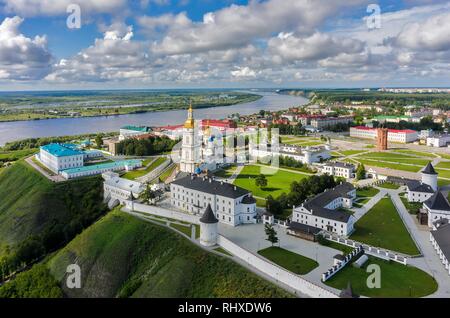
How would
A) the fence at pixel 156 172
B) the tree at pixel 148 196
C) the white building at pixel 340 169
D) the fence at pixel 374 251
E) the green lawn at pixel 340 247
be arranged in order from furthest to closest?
the white building at pixel 340 169
the fence at pixel 156 172
the tree at pixel 148 196
the green lawn at pixel 340 247
the fence at pixel 374 251

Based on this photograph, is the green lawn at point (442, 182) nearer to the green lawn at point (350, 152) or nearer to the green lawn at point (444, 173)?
the green lawn at point (444, 173)

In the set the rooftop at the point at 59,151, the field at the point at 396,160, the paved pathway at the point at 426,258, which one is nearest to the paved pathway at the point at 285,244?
the paved pathway at the point at 426,258

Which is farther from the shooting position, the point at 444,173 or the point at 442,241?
the point at 444,173

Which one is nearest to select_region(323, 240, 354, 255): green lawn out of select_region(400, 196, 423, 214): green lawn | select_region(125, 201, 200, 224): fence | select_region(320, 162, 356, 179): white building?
select_region(125, 201, 200, 224): fence

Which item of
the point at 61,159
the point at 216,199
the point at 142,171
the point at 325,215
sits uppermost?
the point at 61,159

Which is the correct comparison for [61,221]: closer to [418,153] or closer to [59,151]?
[59,151]

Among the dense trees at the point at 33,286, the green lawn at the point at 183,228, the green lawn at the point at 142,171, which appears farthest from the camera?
the green lawn at the point at 142,171

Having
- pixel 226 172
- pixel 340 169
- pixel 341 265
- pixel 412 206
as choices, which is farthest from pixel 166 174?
pixel 341 265

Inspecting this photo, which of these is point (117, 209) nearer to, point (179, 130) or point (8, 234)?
point (8, 234)
